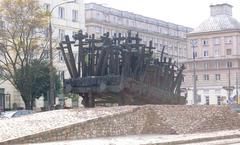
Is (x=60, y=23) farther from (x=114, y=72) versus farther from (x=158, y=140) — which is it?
(x=158, y=140)

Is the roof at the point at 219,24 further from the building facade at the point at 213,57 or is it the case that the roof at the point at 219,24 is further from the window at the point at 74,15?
the window at the point at 74,15

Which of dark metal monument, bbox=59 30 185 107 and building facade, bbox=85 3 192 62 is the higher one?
building facade, bbox=85 3 192 62

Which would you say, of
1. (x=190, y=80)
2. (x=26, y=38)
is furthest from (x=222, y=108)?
(x=190, y=80)

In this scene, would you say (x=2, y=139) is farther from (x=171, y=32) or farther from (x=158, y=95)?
(x=171, y=32)

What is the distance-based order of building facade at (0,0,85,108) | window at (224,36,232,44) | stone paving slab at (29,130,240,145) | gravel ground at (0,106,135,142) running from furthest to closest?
window at (224,36,232,44) < building facade at (0,0,85,108) < gravel ground at (0,106,135,142) < stone paving slab at (29,130,240,145)

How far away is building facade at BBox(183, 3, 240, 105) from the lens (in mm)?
113956

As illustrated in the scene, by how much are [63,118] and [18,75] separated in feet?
92.9

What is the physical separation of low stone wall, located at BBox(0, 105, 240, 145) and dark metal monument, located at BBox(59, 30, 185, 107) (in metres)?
2.91

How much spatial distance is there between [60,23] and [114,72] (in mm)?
43361

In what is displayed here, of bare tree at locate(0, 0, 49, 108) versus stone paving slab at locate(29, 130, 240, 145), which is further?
bare tree at locate(0, 0, 49, 108)

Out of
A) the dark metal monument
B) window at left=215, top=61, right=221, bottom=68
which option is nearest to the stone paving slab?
the dark metal monument

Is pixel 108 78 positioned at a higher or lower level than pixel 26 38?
lower

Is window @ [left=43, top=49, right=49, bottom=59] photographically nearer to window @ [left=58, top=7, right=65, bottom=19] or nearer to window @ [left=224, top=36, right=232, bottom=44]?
window @ [left=58, top=7, right=65, bottom=19]

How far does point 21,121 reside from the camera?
80.3ft
